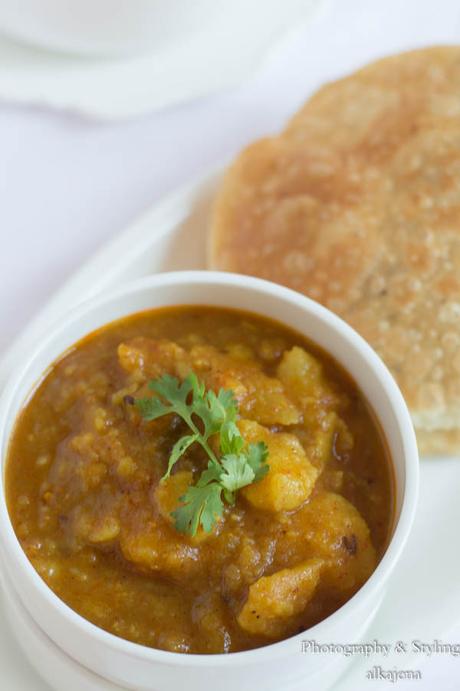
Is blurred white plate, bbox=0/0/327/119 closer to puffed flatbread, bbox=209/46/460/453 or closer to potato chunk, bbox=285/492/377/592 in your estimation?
puffed flatbread, bbox=209/46/460/453

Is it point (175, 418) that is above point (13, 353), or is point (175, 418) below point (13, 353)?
above

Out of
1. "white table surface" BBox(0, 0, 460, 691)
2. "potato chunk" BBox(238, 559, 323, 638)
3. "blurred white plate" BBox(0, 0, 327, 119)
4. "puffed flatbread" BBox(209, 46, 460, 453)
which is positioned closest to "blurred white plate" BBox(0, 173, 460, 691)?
"puffed flatbread" BBox(209, 46, 460, 453)

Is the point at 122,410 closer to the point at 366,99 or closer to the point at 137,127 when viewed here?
the point at 366,99

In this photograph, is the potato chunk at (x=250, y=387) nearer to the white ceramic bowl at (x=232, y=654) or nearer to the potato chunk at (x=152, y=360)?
the potato chunk at (x=152, y=360)

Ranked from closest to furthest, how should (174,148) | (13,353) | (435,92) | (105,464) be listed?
1. (105,464)
2. (13,353)
3. (435,92)
4. (174,148)

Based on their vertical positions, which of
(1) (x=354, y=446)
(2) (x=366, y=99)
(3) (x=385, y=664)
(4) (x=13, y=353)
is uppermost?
(2) (x=366, y=99)

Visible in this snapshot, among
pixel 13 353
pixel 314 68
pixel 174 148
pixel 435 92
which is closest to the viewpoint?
pixel 13 353

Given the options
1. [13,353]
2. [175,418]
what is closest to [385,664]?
[175,418]
